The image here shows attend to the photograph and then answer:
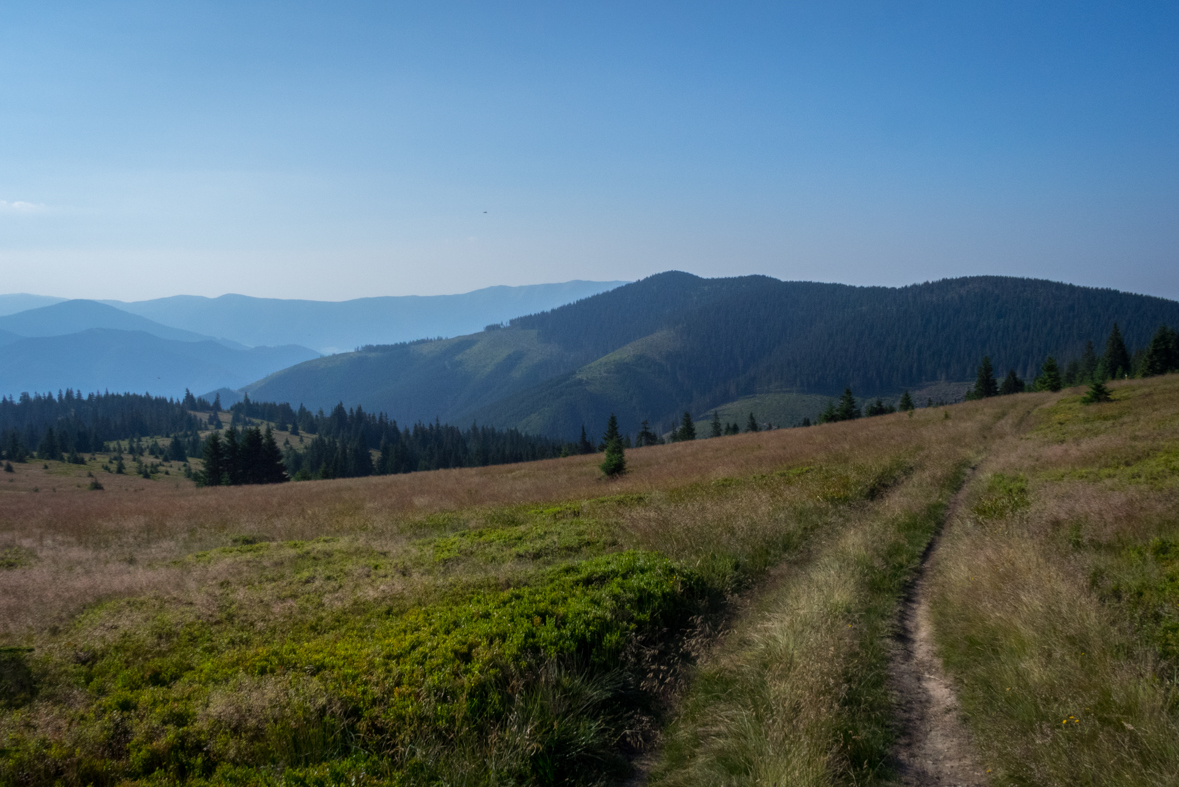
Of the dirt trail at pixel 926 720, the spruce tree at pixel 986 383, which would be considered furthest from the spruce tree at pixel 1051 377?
the dirt trail at pixel 926 720

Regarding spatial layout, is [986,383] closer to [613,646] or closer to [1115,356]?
[1115,356]

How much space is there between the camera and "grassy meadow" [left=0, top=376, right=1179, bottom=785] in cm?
480

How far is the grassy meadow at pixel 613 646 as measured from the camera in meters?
4.80

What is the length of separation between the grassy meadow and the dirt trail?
186mm

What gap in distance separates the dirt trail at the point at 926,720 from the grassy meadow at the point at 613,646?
186 mm

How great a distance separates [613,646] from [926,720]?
340cm

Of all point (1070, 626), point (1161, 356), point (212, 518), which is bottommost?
point (1070, 626)

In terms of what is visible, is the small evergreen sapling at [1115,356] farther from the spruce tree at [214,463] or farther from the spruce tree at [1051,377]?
the spruce tree at [214,463]

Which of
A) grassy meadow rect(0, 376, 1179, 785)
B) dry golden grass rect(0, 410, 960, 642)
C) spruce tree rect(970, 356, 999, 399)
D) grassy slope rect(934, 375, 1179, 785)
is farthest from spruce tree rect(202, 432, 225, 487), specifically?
spruce tree rect(970, 356, 999, 399)

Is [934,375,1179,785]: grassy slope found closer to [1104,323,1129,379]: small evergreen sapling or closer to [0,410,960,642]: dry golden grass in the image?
[0,410,960,642]: dry golden grass

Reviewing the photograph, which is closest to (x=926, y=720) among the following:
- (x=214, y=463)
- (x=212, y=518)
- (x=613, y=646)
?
(x=613, y=646)

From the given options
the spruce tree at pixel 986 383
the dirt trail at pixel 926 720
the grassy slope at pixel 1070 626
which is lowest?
the dirt trail at pixel 926 720

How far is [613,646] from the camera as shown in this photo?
6777 millimetres

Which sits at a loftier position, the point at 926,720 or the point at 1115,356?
the point at 1115,356
